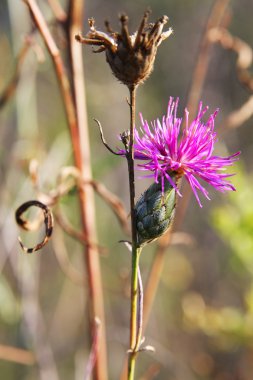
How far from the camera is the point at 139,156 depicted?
77cm

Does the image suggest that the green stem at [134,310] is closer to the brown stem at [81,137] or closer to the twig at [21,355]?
the brown stem at [81,137]

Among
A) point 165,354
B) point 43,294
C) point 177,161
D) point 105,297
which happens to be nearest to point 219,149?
point 165,354

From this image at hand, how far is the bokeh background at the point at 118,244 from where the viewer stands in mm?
1698

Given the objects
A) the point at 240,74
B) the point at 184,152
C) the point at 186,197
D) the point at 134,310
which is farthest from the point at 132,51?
the point at 186,197

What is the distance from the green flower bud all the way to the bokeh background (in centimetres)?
49

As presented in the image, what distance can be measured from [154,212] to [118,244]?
113 inches

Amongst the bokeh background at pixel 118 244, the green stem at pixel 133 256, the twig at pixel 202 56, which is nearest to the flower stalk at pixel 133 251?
the green stem at pixel 133 256

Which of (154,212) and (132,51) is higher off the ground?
(132,51)

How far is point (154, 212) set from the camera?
740 millimetres

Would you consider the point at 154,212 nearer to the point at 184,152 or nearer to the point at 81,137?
the point at 184,152

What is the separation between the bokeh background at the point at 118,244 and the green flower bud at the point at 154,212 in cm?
49

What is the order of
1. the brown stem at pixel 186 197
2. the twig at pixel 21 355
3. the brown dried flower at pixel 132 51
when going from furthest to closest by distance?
1. the twig at pixel 21 355
2. the brown stem at pixel 186 197
3. the brown dried flower at pixel 132 51

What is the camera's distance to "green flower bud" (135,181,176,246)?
0.73m

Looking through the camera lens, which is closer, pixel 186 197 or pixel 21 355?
pixel 186 197
